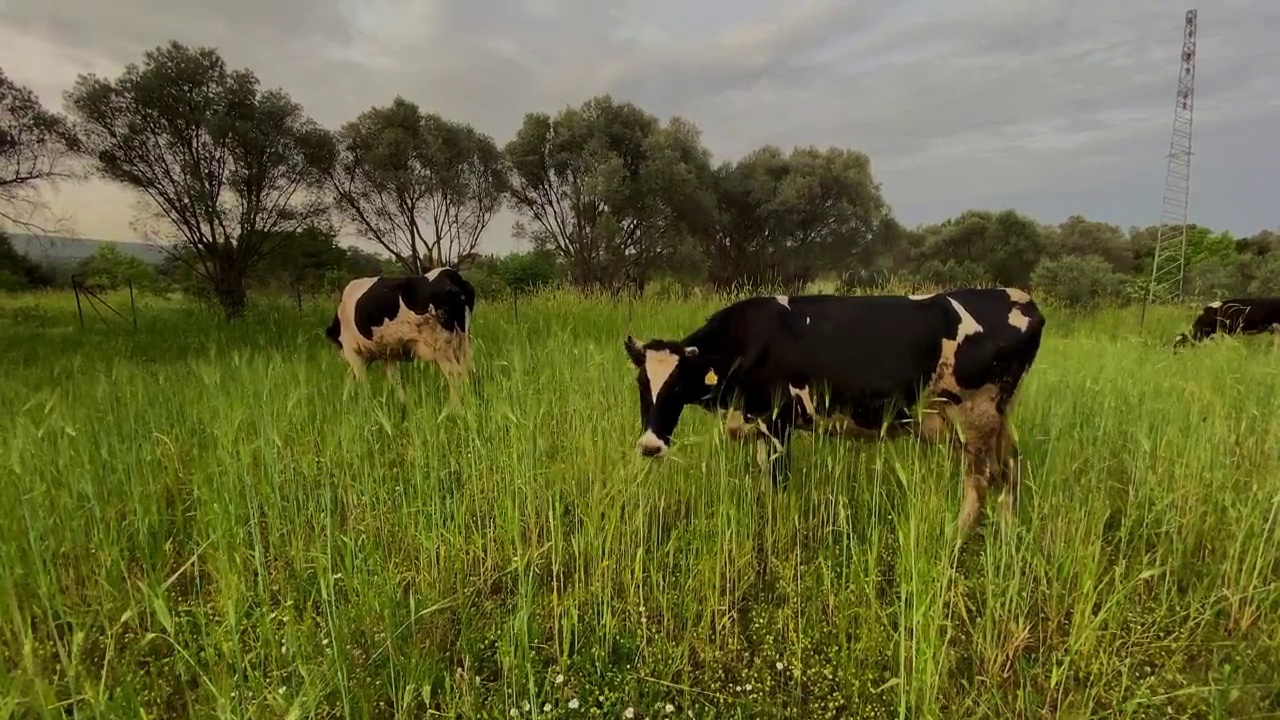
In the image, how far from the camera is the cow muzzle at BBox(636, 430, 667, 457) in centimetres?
360

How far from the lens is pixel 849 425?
4051mm

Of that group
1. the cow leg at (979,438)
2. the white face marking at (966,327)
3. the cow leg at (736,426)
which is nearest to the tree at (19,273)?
the cow leg at (736,426)

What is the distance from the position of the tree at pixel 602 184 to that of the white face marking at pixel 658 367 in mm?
16118

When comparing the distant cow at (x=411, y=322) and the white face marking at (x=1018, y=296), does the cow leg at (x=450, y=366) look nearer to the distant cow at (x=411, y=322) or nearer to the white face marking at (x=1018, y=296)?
the distant cow at (x=411, y=322)

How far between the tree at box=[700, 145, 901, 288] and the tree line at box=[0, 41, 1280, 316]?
0.10 meters

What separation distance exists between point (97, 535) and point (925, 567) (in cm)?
393

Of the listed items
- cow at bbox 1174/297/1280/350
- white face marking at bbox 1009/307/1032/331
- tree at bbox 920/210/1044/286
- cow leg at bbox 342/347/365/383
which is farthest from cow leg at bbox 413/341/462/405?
tree at bbox 920/210/1044/286

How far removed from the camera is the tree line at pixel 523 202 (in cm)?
1177

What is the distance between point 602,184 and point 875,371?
17.2 metres

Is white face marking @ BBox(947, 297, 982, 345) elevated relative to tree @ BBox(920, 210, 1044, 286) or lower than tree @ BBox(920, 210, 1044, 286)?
lower

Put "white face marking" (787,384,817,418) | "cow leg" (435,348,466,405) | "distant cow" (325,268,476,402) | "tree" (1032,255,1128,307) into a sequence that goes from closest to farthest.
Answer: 1. "white face marking" (787,384,817,418)
2. "cow leg" (435,348,466,405)
3. "distant cow" (325,268,476,402)
4. "tree" (1032,255,1128,307)

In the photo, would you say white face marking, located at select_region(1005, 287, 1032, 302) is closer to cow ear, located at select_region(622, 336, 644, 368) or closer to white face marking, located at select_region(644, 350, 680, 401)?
white face marking, located at select_region(644, 350, 680, 401)

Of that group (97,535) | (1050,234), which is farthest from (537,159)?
(1050,234)

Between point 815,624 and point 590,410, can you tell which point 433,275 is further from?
point 815,624
